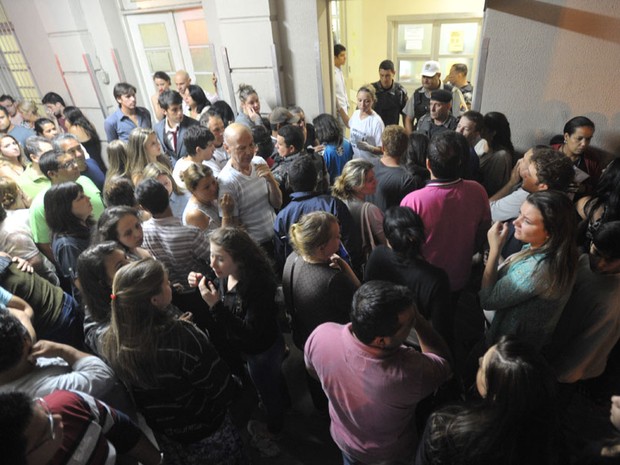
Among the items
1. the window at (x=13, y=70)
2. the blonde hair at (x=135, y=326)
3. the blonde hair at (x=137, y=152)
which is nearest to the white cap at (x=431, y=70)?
the blonde hair at (x=137, y=152)

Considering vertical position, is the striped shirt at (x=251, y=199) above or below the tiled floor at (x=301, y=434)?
above

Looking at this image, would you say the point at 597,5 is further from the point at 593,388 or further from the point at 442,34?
the point at 442,34

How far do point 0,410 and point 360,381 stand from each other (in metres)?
1.20

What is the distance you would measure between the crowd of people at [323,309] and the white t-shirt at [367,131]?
3.44ft

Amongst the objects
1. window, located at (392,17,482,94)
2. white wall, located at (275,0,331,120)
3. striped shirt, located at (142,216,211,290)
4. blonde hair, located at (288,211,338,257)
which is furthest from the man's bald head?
window, located at (392,17,482,94)

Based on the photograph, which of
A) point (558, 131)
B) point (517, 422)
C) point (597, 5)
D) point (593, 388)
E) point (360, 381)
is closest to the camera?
point (517, 422)

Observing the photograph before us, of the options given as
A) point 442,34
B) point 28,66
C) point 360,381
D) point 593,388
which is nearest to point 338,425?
point 360,381

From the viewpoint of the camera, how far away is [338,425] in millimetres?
1750

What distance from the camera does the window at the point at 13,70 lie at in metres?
7.34

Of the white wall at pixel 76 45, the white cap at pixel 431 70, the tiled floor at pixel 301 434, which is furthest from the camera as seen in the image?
the white wall at pixel 76 45

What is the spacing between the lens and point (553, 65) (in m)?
3.80

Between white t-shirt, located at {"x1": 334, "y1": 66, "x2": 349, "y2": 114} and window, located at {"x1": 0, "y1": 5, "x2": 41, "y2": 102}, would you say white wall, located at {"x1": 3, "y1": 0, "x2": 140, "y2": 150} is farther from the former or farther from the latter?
white t-shirt, located at {"x1": 334, "y1": 66, "x2": 349, "y2": 114}

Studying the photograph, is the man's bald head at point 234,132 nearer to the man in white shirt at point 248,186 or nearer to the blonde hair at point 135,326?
the man in white shirt at point 248,186

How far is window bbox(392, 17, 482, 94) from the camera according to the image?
22.9ft
